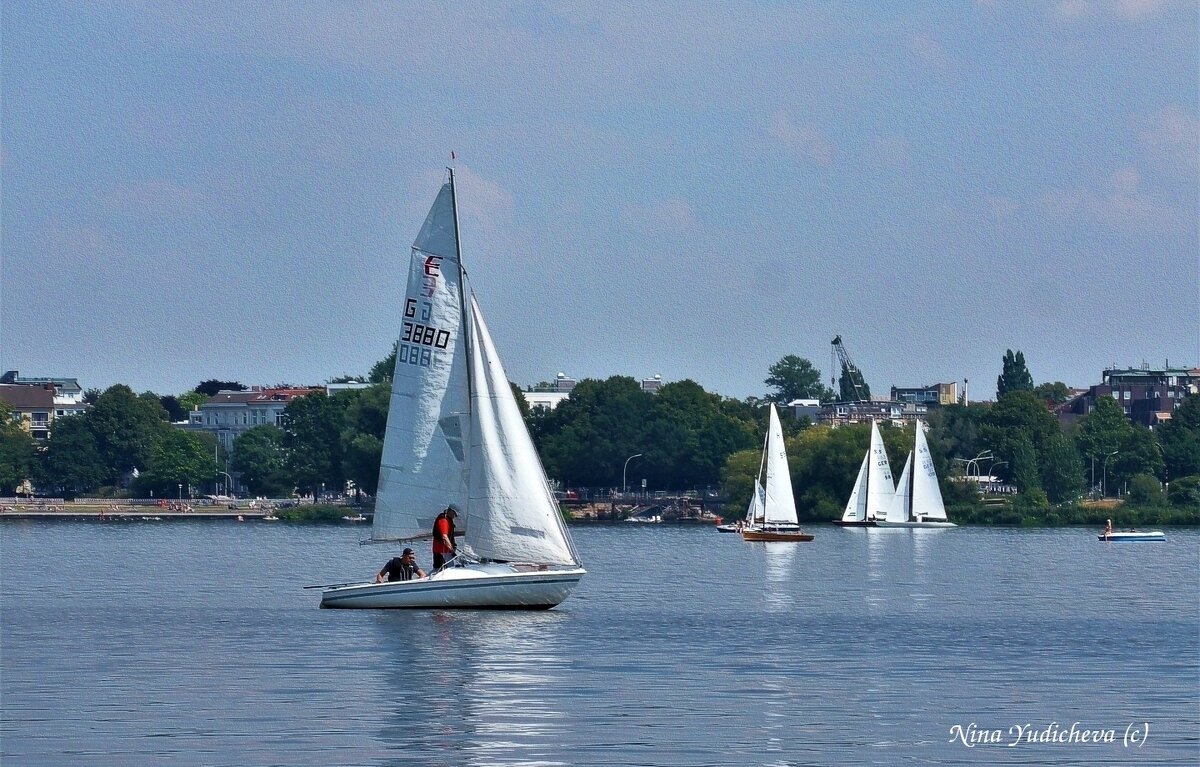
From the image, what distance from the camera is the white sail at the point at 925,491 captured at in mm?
136250

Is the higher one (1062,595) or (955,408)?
(955,408)

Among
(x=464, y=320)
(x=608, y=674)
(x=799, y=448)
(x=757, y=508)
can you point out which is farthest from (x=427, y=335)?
(x=799, y=448)

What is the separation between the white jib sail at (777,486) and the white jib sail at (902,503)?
2209 cm

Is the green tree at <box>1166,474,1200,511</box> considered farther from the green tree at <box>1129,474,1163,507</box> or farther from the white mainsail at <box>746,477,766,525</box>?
the white mainsail at <box>746,477,766,525</box>

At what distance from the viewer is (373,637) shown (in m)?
38.8

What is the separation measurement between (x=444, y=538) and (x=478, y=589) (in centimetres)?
138

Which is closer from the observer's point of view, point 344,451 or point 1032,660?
point 1032,660

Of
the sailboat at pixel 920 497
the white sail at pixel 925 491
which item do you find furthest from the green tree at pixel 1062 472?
the white sail at pixel 925 491

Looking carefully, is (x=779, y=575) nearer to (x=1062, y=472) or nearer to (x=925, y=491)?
(x=925, y=491)

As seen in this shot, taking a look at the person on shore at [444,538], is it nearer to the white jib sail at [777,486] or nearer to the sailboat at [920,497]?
the white jib sail at [777,486]

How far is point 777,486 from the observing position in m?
114

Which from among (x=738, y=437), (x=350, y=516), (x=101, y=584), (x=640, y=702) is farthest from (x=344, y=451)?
(x=640, y=702)

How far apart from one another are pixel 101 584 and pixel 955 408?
14359 cm

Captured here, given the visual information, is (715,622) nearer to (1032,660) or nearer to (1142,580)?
(1032,660)
